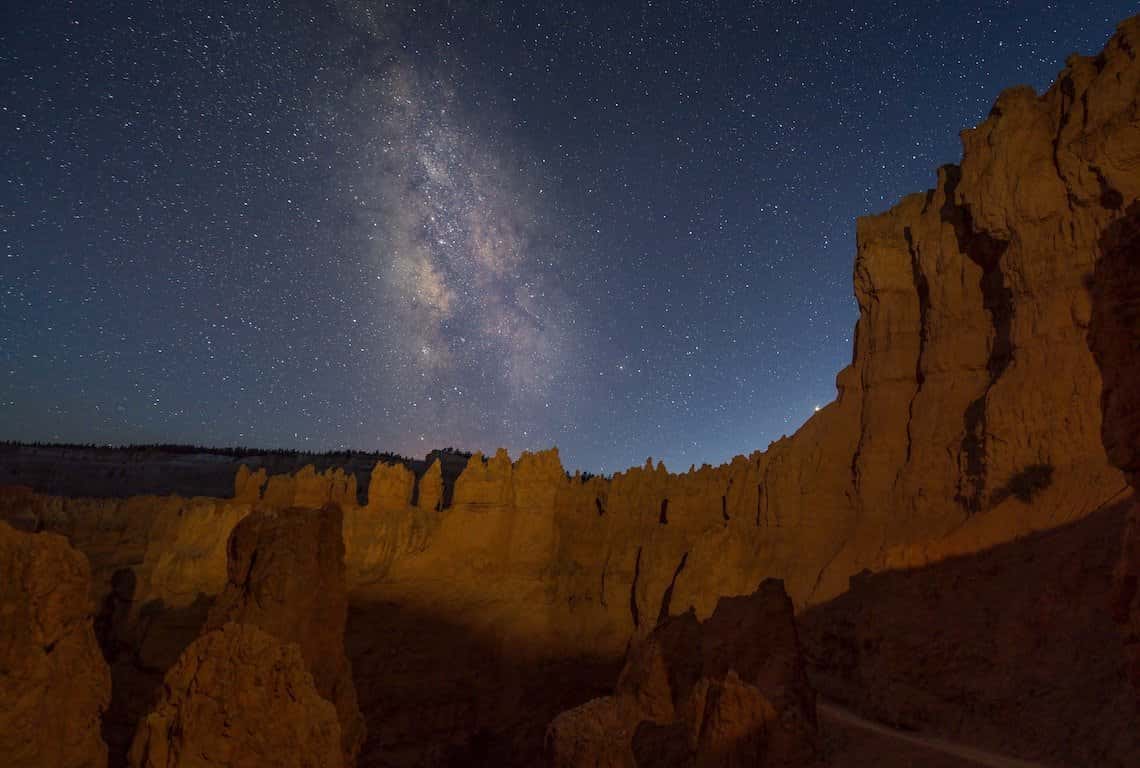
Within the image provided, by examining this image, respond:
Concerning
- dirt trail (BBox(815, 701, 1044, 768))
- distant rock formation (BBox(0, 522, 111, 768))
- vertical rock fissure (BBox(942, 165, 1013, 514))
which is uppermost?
vertical rock fissure (BBox(942, 165, 1013, 514))

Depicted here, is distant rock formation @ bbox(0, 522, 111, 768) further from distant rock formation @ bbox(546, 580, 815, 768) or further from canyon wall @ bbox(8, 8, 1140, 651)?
canyon wall @ bbox(8, 8, 1140, 651)

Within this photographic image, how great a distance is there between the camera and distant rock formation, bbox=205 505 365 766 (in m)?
14.3

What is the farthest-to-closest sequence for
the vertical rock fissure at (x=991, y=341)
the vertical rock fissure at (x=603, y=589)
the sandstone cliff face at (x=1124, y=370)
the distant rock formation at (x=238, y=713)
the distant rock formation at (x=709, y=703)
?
the vertical rock fissure at (x=603, y=589) → the vertical rock fissure at (x=991, y=341) → the distant rock formation at (x=709, y=703) → the distant rock formation at (x=238, y=713) → the sandstone cliff face at (x=1124, y=370)

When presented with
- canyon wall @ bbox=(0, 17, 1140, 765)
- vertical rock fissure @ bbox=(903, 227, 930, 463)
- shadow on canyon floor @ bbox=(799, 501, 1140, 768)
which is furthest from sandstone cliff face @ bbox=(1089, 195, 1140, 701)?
vertical rock fissure @ bbox=(903, 227, 930, 463)

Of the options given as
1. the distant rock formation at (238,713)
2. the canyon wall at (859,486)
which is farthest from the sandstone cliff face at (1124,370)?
the canyon wall at (859,486)

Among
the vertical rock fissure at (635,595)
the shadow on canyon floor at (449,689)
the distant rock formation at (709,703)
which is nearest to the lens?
the distant rock formation at (709,703)

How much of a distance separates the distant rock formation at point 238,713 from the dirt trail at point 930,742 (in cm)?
1379

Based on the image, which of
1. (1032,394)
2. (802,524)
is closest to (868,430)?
(802,524)

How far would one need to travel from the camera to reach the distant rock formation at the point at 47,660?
737 cm

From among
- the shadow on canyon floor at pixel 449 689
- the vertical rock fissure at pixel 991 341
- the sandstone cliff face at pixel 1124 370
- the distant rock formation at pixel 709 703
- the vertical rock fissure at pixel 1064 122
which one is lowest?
the shadow on canyon floor at pixel 449 689

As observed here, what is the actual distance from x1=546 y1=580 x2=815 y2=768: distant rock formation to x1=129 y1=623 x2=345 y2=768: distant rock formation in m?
5.98

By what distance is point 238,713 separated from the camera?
7812mm

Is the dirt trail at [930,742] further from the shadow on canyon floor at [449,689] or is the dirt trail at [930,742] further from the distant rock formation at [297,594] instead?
the shadow on canyon floor at [449,689]

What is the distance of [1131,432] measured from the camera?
6594 mm
